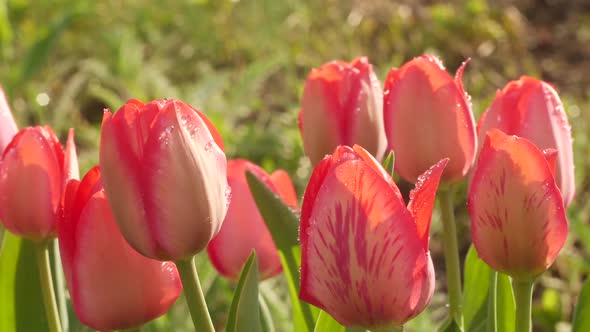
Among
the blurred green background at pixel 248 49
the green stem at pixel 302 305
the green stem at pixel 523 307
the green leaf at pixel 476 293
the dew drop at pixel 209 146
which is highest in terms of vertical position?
the dew drop at pixel 209 146

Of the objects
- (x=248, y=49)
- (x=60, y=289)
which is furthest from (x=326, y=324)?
(x=248, y=49)

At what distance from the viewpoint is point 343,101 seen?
88 cm

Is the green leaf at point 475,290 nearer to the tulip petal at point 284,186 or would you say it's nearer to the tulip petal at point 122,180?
the tulip petal at point 284,186

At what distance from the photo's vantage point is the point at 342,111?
2.86ft

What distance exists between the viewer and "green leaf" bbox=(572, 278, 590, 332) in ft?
2.92

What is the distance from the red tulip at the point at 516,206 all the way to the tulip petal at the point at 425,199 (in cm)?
5

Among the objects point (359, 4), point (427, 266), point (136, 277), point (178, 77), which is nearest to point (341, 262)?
point (427, 266)

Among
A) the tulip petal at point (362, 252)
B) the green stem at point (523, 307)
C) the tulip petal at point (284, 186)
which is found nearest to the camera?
the tulip petal at point (362, 252)

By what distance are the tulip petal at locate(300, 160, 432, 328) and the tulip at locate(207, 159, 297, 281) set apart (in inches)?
11.1

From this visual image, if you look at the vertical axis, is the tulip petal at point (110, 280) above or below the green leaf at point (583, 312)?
above

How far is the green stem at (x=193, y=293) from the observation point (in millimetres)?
697

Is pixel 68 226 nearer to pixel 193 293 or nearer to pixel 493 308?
pixel 193 293

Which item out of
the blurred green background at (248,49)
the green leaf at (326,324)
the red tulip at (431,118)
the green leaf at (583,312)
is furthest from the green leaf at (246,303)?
the blurred green background at (248,49)

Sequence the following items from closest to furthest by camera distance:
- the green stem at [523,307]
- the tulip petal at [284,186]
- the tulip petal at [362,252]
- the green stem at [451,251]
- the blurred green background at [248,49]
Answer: the tulip petal at [362,252] → the green stem at [523,307] → the green stem at [451,251] → the tulip petal at [284,186] → the blurred green background at [248,49]
